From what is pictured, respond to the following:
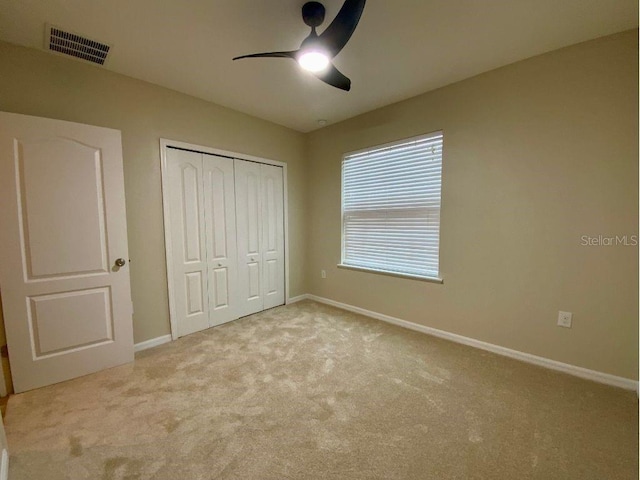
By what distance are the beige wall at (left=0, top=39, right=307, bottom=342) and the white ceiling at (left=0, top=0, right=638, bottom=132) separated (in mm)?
142

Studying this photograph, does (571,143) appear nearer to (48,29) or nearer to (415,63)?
(415,63)

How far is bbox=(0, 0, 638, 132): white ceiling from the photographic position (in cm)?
161

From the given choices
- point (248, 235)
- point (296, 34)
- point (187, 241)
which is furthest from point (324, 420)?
point (296, 34)

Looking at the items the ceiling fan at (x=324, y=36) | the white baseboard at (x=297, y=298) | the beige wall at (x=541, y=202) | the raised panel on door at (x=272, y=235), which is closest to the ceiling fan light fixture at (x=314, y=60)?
the ceiling fan at (x=324, y=36)

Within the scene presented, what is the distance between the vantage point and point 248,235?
11.0 feet

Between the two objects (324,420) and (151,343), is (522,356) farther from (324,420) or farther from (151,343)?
(151,343)

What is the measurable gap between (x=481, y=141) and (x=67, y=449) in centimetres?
367

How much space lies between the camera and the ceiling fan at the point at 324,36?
4.40 feet

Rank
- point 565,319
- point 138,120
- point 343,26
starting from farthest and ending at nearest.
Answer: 1. point 138,120
2. point 565,319
3. point 343,26

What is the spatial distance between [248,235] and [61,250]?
5.65ft

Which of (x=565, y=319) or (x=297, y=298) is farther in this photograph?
(x=297, y=298)

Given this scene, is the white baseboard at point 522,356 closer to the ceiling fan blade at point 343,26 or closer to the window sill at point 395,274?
the window sill at point 395,274

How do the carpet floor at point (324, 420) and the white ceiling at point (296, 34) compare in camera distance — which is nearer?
the carpet floor at point (324, 420)

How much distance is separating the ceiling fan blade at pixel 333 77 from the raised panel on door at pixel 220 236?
65.7 inches
